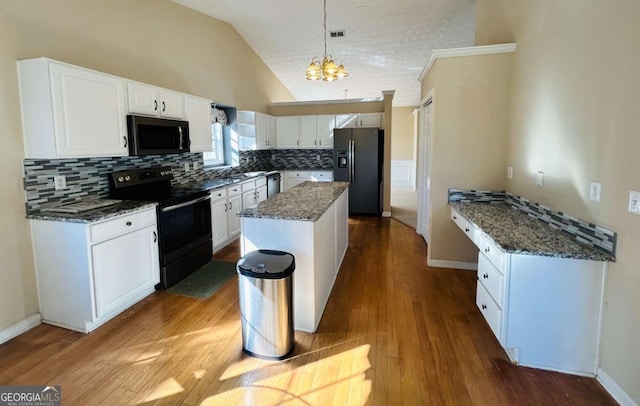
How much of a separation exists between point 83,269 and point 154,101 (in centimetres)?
174

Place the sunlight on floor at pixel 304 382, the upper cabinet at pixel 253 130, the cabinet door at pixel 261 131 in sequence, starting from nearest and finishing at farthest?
the sunlight on floor at pixel 304 382 < the upper cabinet at pixel 253 130 < the cabinet door at pixel 261 131

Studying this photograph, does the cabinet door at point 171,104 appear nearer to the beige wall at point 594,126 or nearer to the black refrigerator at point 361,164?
the black refrigerator at point 361,164

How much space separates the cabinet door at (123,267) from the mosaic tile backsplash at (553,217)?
3.15 m

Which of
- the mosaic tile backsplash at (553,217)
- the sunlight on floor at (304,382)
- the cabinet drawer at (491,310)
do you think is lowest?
the sunlight on floor at (304,382)

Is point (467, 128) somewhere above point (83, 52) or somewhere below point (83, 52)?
below

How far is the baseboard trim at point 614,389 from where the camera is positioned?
5.64 feet

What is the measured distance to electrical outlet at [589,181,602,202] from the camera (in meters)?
1.95

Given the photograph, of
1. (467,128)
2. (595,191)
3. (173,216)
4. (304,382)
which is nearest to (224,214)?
(173,216)

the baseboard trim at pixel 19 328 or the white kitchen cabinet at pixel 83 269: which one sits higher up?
the white kitchen cabinet at pixel 83 269

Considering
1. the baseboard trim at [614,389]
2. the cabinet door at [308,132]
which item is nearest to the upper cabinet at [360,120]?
the cabinet door at [308,132]

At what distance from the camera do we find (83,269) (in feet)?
7.83

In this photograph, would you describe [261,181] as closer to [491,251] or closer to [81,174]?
[81,174]

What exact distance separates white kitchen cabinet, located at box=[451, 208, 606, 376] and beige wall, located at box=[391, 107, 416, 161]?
29.2 feet

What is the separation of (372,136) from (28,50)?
195 inches
